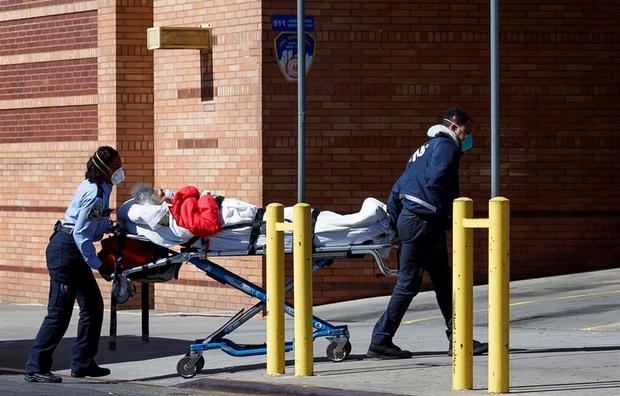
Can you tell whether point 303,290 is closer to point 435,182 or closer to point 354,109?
point 435,182

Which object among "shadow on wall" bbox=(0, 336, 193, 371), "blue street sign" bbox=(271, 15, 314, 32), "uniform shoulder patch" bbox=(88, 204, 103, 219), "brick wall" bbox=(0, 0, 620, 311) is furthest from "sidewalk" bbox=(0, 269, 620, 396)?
"blue street sign" bbox=(271, 15, 314, 32)

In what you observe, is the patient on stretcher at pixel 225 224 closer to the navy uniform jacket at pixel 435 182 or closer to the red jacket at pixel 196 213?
the red jacket at pixel 196 213

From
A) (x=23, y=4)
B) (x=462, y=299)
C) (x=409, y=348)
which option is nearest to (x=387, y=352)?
(x=409, y=348)

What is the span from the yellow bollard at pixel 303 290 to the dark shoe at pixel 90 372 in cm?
175

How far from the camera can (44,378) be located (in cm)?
1217

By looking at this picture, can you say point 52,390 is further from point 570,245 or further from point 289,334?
point 570,245

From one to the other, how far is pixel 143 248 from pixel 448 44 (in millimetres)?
6794

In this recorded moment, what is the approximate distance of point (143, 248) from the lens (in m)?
12.3

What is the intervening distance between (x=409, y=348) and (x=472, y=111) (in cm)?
547

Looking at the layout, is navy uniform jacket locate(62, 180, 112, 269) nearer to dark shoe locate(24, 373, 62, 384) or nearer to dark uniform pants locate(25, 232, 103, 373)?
dark uniform pants locate(25, 232, 103, 373)

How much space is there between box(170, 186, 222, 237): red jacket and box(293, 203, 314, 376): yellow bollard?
2.36 ft

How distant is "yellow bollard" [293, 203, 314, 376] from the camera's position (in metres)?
11.6

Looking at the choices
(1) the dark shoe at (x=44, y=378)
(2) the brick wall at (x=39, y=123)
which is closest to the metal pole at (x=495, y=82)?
(1) the dark shoe at (x=44, y=378)

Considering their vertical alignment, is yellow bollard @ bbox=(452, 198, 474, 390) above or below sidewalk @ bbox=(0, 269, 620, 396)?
above
